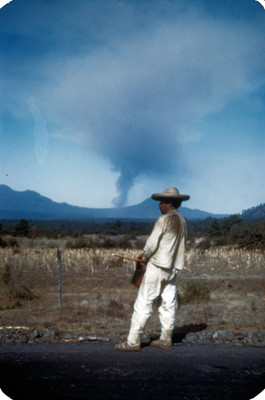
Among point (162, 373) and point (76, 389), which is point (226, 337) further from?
point (76, 389)

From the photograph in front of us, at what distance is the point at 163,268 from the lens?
646cm

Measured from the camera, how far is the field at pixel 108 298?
909cm

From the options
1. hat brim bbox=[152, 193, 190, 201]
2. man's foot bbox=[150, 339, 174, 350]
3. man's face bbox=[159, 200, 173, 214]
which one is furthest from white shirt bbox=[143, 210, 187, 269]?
man's foot bbox=[150, 339, 174, 350]

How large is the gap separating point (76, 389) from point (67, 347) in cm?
174

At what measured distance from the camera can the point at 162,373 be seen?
203 inches

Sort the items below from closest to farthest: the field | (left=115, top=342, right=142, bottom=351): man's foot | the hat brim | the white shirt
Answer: (left=115, top=342, right=142, bottom=351): man's foot
the white shirt
the hat brim
the field

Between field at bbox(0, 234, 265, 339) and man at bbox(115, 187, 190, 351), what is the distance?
116cm

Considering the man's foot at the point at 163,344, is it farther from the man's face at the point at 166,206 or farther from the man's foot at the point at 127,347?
the man's face at the point at 166,206

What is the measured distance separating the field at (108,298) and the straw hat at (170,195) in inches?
96.6

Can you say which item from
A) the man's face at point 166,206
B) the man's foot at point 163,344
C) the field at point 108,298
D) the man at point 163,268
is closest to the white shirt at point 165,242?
the man at point 163,268

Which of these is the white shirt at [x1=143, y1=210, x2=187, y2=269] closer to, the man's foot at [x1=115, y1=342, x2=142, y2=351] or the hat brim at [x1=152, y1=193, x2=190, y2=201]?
the hat brim at [x1=152, y1=193, x2=190, y2=201]

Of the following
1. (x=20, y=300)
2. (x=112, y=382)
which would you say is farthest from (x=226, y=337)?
(x=20, y=300)

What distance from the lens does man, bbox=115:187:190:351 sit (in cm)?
632

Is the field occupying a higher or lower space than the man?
lower
